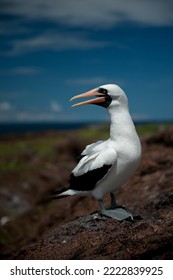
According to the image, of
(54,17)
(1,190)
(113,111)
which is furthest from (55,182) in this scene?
(113,111)

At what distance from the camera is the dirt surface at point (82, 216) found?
3.57 metres

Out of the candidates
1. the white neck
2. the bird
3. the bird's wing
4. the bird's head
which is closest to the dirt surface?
the bird

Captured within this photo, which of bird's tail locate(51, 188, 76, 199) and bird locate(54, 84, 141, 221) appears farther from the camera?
bird's tail locate(51, 188, 76, 199)

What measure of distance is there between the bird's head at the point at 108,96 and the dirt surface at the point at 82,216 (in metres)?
0.85

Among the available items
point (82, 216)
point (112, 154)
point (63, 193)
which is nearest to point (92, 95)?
point (112, 154)

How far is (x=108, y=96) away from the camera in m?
3.66

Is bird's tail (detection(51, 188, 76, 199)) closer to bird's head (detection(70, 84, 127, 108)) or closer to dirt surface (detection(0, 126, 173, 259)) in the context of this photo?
dirt surface (detection(0, 126, 173, 259))

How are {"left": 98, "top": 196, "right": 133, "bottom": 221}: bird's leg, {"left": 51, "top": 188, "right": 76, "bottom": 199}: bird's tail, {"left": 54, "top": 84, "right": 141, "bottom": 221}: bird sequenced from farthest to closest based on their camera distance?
{"left": 51, "top": 188, "right": 76, "bottom": 199}: bird's tail, {"left": 98, "top": 196, "right": 133, "bottom": 221}: bird's leg, {"left": 54, "top": 84, "right": 141, "bottom": 221}: bird

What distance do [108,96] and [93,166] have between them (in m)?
0.50

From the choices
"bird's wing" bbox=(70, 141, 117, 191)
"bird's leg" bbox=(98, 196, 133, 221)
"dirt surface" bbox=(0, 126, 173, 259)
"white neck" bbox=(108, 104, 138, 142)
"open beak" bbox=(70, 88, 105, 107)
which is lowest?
Result: "dirt surface" bbox=(0, 126, 173, 259)

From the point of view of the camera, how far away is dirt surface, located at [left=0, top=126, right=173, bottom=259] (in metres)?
3.57

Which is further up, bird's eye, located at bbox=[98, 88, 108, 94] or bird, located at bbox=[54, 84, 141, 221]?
bird's eye, located at bbox=[98, 88, 108, 94]
